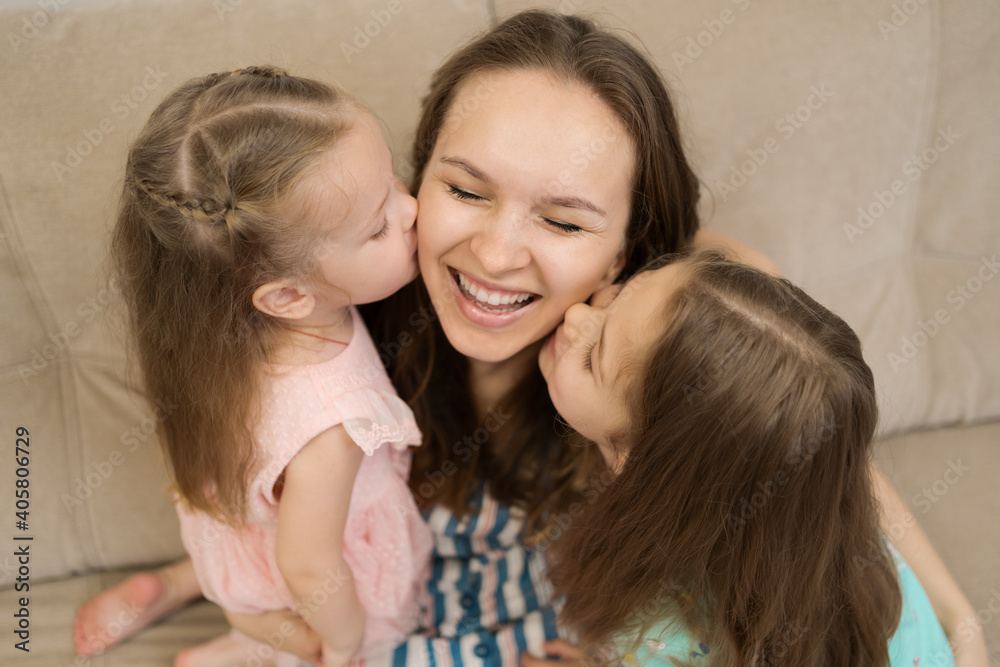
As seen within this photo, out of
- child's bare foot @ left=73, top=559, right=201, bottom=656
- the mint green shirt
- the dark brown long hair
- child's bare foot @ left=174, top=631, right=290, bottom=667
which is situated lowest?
child's bare foot @ left=174, top=631, right=290, bottom=667

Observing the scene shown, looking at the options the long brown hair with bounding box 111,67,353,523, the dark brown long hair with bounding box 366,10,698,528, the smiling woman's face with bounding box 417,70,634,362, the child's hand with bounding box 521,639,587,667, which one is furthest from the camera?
the child's hand with bounding box 521,639,587,667

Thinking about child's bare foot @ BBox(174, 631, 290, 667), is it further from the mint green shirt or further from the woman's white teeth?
the woman's white teeth

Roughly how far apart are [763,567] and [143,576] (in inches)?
49.3

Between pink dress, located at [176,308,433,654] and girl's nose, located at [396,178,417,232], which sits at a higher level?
girl's nose, located at [396,178,417,232]

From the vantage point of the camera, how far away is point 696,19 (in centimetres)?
147

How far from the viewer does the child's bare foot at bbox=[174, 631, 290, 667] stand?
1.36m

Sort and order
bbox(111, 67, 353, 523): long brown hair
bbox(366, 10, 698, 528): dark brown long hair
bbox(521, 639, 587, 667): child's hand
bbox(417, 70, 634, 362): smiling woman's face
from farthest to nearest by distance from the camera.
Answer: bbox(521, 639, 587, 667): child's hand → bbox(366, 10, 698, 528): dark brown long hair → bbox(417, 70, 634, 362): smiling woman's face → bbox(111, 67, 353, 523): long brown hair

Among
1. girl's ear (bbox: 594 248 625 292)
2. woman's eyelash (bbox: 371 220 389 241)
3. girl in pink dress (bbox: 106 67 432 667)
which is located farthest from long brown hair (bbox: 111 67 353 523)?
girl's ear (bbox: 594 248 625 292)

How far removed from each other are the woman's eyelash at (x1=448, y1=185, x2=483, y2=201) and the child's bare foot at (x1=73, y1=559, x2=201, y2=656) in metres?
1.05

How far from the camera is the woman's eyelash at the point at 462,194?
3.80 feet

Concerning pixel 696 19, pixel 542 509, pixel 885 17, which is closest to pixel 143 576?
pixel 542 509

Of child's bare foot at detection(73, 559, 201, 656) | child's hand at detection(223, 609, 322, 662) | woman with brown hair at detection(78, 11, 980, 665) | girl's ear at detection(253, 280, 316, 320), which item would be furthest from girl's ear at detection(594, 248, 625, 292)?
child's bare foot at detection(73, 559, 201, 656)

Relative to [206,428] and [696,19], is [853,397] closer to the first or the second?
[696,19]

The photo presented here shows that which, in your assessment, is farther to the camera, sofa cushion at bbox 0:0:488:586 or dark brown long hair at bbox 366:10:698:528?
sofa cushion at bbox 0:0:488:586
